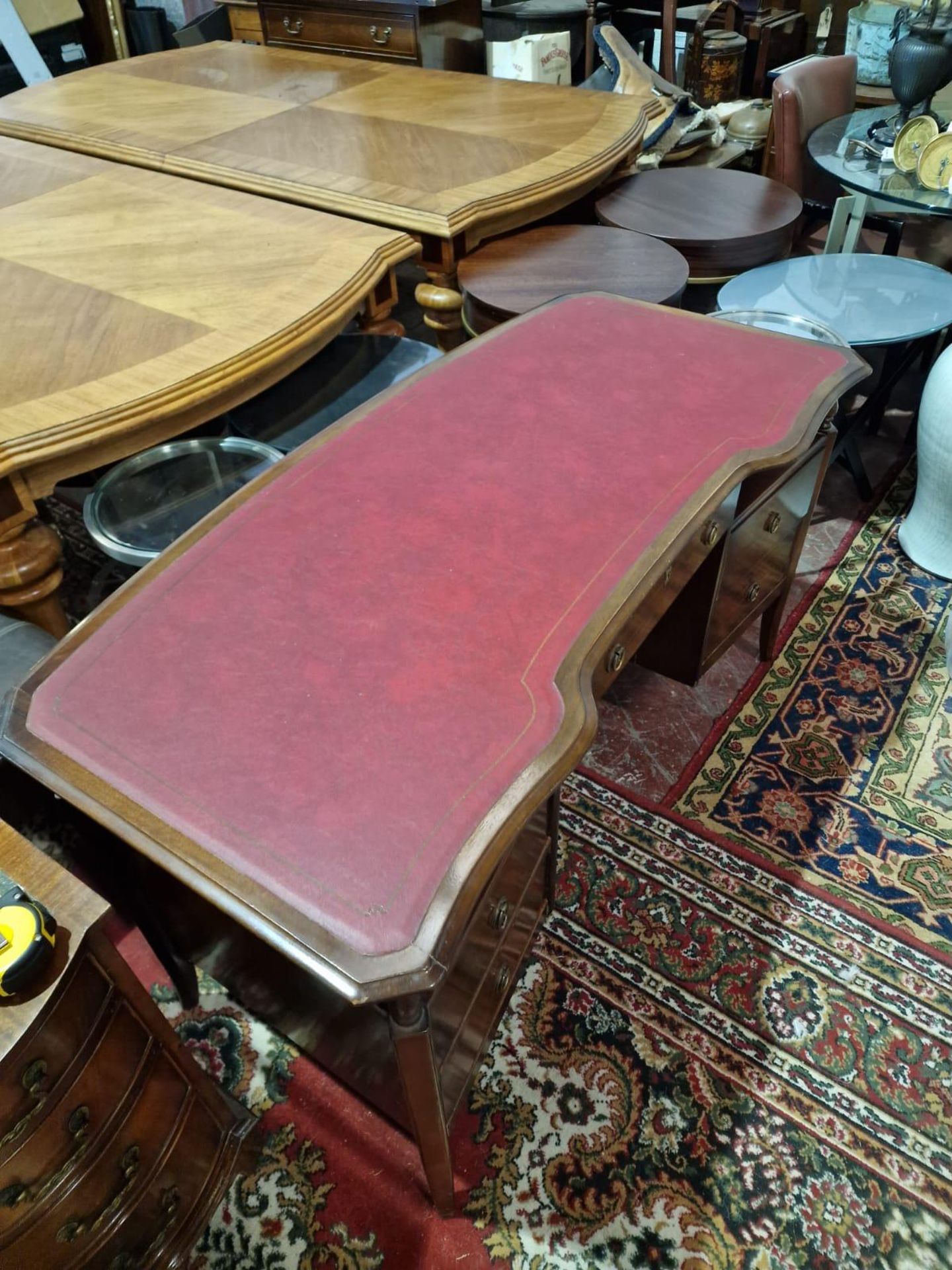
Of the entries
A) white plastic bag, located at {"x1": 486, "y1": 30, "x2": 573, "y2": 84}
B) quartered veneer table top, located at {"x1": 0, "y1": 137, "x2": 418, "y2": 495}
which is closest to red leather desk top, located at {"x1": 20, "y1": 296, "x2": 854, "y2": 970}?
quartered veneer table top, located at {"x1": 0, "y1": 137, "x2": 418, "y2": 495}

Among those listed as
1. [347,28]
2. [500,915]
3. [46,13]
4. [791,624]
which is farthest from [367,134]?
[46,13]

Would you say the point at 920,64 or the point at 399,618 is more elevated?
the point at 920,64

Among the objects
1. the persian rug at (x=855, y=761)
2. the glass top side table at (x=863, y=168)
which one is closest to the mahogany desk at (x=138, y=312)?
the persian rug at (x=855, y=761)

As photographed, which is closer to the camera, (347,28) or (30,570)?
(30,570)

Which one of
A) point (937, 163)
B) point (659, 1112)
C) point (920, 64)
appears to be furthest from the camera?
point (920, 64)

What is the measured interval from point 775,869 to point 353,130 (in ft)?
7.13

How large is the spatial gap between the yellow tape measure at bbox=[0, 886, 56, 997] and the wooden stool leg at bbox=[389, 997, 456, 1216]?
287 mm

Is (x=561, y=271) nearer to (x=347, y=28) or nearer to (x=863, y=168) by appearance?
(x=863, y=168)

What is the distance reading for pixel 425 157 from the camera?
7.00ft

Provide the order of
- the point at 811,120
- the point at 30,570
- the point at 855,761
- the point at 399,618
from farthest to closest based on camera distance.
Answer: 1. the point at 811,120
2. the point at 855,761
3. the point at 30,570
4. the point at 399,618

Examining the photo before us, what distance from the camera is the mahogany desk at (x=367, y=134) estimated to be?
76.4 inches

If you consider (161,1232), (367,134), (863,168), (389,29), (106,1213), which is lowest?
(161,1232)

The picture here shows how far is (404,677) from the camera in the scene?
0.85 metres

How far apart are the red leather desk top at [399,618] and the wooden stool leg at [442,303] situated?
66 centimetres
